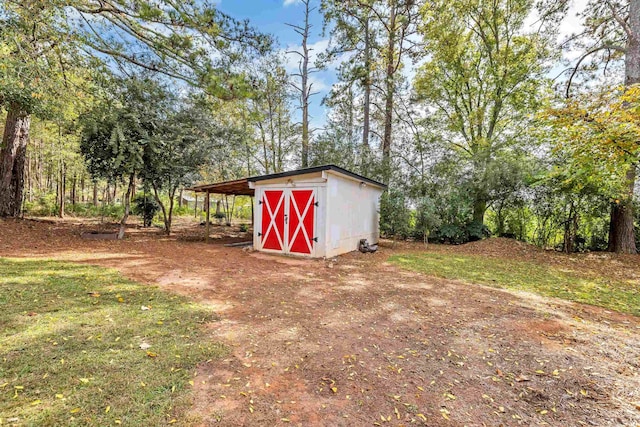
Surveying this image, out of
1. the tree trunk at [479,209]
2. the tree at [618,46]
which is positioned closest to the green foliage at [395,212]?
the tree trunk at [479,209]

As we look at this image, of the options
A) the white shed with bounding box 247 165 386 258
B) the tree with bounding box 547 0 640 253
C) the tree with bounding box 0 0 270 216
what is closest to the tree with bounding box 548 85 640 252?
the tree with bounding box 547 0 640 253

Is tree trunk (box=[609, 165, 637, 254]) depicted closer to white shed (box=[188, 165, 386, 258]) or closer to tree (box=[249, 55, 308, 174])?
white shed (box=[188, 165, 386, 258])

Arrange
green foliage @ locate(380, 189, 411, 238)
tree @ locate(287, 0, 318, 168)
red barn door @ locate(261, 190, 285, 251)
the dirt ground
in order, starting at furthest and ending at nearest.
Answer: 1. tree @ locate(287, 0, 318, 168)
2. green foliage @ locate(380, 189, 411, 238)
3. red barn door @ locate(261, 190, 285, 251)
4. the dirt ground

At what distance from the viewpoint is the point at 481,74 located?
12359 millimetres

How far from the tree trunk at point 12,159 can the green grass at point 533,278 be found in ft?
38.1

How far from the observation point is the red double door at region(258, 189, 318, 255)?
7.31m

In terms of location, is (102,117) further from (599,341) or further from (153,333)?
(599,341)

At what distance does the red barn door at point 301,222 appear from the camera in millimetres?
7293

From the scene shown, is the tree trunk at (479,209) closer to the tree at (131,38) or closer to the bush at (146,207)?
the tree at (131,38)

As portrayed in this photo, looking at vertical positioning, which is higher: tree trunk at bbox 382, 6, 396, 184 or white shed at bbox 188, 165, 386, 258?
tree trunk at bbox 382, 6, 396, 184

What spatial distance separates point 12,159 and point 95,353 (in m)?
10.1

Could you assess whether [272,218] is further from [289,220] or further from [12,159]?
[12,159]

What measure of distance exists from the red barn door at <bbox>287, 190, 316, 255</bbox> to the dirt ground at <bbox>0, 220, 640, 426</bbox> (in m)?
2.24

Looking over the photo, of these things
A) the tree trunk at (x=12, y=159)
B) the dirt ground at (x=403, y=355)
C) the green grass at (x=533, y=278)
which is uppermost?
the tree trunk at (x=12, y=159)
